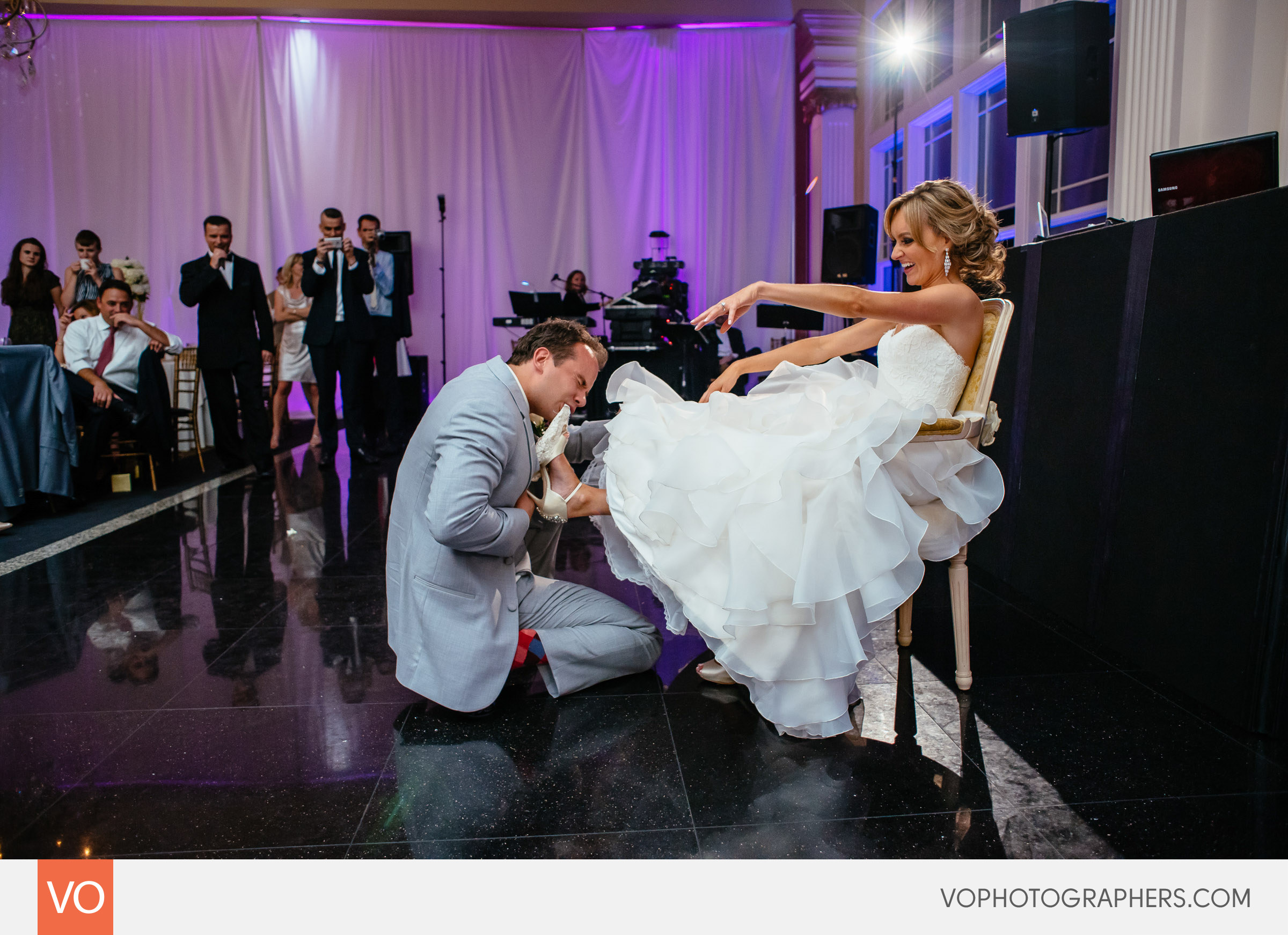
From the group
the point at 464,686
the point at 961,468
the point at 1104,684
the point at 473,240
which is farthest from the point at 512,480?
the point at 473,240

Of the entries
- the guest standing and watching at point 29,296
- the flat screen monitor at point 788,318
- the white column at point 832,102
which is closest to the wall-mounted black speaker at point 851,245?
the flat screen monitor at point 788,318

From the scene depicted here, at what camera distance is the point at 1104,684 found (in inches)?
93.7

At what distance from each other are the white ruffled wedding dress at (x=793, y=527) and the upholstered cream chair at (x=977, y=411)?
0.12 meters

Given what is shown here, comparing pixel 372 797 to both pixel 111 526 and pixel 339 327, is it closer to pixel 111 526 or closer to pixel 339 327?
pixel 111 526

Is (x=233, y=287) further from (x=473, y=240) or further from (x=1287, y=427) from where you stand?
(x=1287, y=427)

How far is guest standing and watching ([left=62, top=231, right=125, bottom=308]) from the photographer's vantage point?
273 inches

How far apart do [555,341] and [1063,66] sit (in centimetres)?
272

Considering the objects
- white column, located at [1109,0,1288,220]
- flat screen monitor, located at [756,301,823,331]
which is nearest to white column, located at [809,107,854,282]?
flat screen monitor, located at [756,301,823,331]

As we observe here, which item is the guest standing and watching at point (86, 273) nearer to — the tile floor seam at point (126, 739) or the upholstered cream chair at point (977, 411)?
the tile floor seam at point (126, 739)

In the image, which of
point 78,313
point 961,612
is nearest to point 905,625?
point 961,612

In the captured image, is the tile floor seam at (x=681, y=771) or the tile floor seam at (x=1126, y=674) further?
the tile floor seam at (x=1126, y=674)

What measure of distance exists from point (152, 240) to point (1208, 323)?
10961 mm

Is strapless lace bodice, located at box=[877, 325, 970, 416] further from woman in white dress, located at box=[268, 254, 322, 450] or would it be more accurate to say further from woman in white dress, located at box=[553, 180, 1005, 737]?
woman in white dress, located at box=[268, 254, 322, 450]

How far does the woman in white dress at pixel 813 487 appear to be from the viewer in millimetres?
1922
